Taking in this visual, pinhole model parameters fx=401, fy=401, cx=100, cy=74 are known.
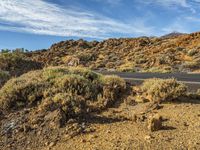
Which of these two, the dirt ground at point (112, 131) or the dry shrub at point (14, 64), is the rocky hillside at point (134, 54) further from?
the dirt ground at point (112, 131)

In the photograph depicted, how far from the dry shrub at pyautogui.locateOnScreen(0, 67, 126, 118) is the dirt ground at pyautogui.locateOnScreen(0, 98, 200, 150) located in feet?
1.39

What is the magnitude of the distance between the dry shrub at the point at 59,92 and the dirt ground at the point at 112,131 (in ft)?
1.39

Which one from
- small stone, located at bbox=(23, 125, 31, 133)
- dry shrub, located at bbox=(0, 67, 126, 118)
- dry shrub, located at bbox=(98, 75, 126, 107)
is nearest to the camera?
small stone, located at bbox=(23, 125, 31, 133)

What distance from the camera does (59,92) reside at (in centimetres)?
1102

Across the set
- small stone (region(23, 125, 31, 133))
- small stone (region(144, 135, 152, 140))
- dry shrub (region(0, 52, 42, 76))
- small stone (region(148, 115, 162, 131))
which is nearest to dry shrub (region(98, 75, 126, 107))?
small stone (region(23, 125, 31, 133))

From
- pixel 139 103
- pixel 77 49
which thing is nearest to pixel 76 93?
pixel 139 103

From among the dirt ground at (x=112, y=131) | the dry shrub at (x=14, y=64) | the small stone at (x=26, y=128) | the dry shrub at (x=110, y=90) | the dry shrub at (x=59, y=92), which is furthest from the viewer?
the dry shrub at (x=14, y=64)

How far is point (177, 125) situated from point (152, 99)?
83.7 inches

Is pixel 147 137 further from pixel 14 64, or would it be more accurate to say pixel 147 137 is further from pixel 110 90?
pixel 14 64

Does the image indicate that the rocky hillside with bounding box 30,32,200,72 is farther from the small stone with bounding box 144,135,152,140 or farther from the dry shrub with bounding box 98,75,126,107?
the small stone with bounding box 144,135,152,140

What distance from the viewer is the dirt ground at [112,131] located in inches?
310

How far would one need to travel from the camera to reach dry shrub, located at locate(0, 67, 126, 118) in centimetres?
1001

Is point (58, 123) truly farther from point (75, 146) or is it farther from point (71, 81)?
point (71, 81)

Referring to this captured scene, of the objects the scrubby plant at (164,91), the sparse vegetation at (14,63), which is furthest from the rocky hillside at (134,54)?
the scrubby plant at (164,91)
